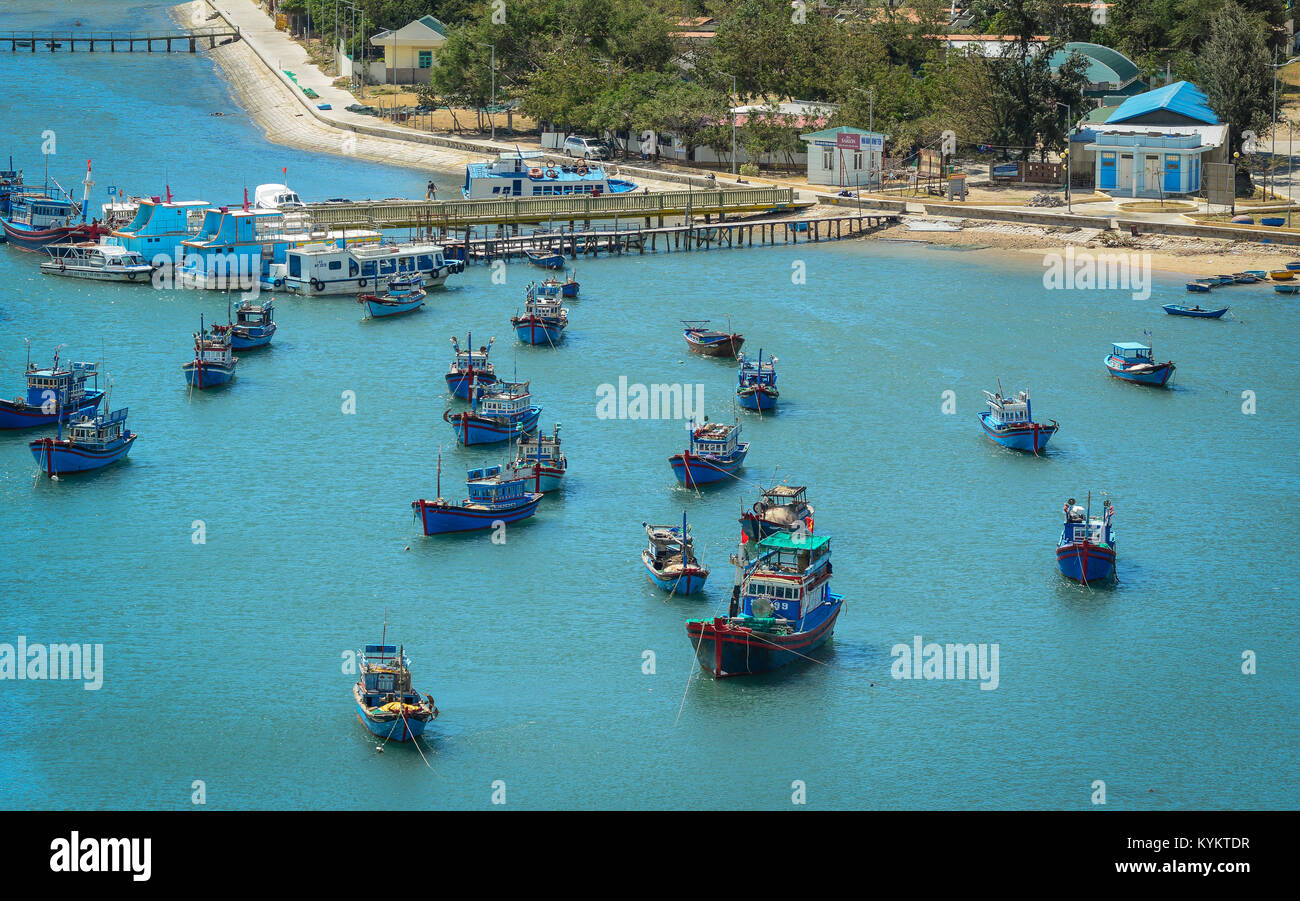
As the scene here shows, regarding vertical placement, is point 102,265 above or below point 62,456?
above

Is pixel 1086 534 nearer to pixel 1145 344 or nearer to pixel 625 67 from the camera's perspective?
pixel 1145 344

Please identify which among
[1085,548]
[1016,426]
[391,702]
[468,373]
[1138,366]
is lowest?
[391,702]

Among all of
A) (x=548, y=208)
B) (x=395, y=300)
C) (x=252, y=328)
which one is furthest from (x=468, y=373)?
(x=548, y=208)

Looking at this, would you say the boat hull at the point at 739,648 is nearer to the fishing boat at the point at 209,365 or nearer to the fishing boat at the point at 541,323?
the fishing boat at the point at 209,365

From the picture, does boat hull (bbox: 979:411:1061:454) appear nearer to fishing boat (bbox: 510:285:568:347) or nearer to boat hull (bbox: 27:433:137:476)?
fishing boat (bbox: 510:285:568:347)

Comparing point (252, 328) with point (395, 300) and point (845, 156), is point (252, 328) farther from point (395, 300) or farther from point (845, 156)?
point (845, 156)

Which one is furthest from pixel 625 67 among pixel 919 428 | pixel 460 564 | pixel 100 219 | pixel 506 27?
pixel 460 564
